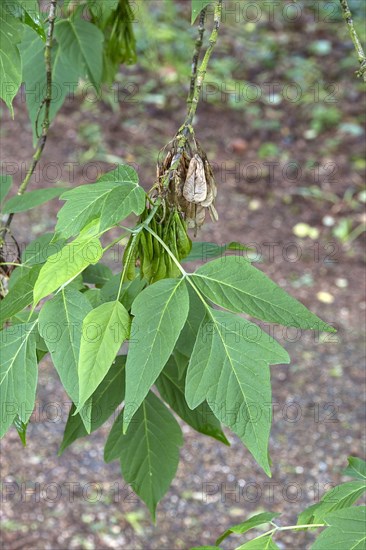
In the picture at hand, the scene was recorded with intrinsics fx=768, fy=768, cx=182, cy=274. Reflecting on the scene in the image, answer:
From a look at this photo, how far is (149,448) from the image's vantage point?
1119 mm

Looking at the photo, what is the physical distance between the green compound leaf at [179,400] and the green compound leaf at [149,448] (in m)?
0.04

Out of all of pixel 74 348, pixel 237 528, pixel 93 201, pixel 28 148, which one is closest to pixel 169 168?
pixel 93 201

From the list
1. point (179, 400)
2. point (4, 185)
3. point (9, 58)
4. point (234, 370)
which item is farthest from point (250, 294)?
point (4, 185)

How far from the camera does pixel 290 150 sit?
4066 mm

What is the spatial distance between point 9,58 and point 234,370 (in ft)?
1.51

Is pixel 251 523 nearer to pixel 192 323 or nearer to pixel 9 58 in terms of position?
pixel 192 323

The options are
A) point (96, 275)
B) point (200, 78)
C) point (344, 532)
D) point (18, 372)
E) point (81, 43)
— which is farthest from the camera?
point (81, 43)

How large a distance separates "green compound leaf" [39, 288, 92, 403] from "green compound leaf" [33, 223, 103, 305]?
33 millimetres

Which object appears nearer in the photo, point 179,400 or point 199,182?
point 199,182

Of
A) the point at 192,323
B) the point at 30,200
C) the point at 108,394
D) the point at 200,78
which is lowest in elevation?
the point at 108,394

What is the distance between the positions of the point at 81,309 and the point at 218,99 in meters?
3.71

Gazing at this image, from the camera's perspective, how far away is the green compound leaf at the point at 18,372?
863 millimetres

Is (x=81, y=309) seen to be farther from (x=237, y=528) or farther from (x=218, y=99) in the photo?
(x=218, y=99)

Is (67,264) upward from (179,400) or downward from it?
upward
